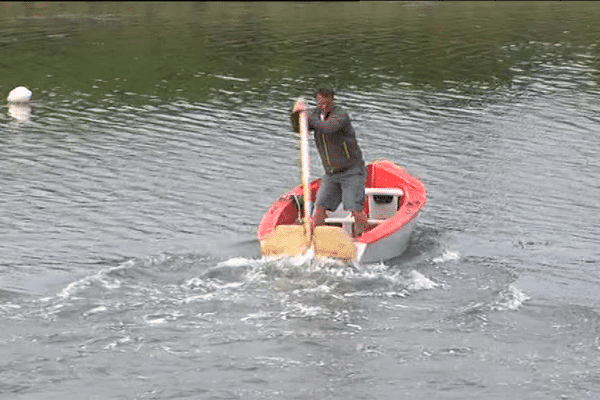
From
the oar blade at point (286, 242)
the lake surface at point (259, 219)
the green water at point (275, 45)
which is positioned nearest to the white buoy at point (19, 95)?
the lake surface at point (259, 219)

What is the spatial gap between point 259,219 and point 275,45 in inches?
961

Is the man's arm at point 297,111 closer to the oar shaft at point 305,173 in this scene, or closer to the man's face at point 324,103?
the oar shaft at point 305,173

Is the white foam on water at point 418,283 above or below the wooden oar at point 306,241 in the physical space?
below

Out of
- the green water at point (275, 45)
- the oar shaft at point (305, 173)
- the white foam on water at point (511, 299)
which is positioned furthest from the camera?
the green water at point (275, 45)

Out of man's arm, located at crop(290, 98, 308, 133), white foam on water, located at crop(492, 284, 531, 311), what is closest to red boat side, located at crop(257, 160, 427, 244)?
man's arm, located at crop(290, 98, 308, 133)

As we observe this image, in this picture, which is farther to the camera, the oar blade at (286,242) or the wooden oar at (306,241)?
the oar blade at (286,242)

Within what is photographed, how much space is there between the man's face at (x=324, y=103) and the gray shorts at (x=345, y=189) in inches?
46.2

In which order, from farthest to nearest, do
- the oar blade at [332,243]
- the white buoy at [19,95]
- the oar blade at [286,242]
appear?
the white buoy at [19,95]
the oar blade at [286,242]
the oar blade at [332,243]

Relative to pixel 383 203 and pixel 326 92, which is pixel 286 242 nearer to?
pixel 326 92

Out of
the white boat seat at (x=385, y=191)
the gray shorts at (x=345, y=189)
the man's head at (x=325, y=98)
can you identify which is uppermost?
the man's head at (x=325, y=98)

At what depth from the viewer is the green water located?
38.0 metres

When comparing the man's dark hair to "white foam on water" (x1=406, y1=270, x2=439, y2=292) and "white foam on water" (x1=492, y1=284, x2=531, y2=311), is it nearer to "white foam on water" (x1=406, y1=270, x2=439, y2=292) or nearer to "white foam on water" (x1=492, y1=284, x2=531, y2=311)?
"white foam on water" (x1=406, y1=270, x2=439, y2=292)

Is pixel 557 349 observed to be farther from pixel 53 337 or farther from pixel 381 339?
pixel 53 337

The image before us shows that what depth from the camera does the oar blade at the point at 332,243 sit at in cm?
1802
